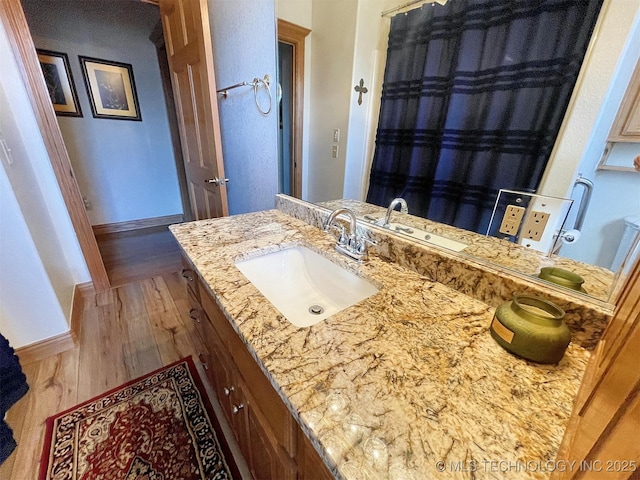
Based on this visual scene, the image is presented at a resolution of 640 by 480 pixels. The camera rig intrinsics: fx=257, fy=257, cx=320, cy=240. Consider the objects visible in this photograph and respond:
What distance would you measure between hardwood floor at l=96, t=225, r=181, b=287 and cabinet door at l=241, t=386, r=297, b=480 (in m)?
2.02

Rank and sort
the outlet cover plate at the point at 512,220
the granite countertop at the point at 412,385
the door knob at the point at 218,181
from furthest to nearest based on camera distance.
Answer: the door knob at the point at 218,181 < the outlet cover plate at the point at 512,220 < the granite countertop at the point at 412,385

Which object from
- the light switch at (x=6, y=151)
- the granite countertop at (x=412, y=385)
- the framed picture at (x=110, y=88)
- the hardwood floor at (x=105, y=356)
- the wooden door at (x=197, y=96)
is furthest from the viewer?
the framed picture at (x=110, y=88)

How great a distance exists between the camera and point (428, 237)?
0.90 metres

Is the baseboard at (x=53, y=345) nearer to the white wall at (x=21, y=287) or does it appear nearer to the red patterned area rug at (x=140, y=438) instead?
the white wall at (x=21, y=287)

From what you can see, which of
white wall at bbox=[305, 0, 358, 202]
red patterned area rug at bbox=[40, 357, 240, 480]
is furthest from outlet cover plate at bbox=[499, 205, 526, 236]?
red patterned area rug at bbox=[40, 357, 240, 480]

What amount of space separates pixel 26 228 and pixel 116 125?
2.31m

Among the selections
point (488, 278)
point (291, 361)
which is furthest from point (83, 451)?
point (488, 278)

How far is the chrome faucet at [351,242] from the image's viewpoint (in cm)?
92

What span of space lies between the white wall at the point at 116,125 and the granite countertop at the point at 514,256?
3472mm

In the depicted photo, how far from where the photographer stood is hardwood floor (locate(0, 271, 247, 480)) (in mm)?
1121

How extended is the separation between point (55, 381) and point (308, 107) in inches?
75.6

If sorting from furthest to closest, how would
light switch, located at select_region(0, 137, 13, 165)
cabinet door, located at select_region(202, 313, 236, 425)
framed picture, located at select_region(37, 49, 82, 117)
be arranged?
framed picture, located at select_region(37, 49, 82, 117)
light switch, located at select_region(0, 137, 13, 165)
cabinet door, located at select_region(202, 313, 236, 425)

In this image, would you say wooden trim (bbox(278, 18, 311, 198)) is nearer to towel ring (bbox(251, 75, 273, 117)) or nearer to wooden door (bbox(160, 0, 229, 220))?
towel ring (bbox(251, 75, 273, 117))

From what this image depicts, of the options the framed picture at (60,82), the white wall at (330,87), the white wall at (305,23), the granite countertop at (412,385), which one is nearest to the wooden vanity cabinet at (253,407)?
the granite countertop at (412,385)
